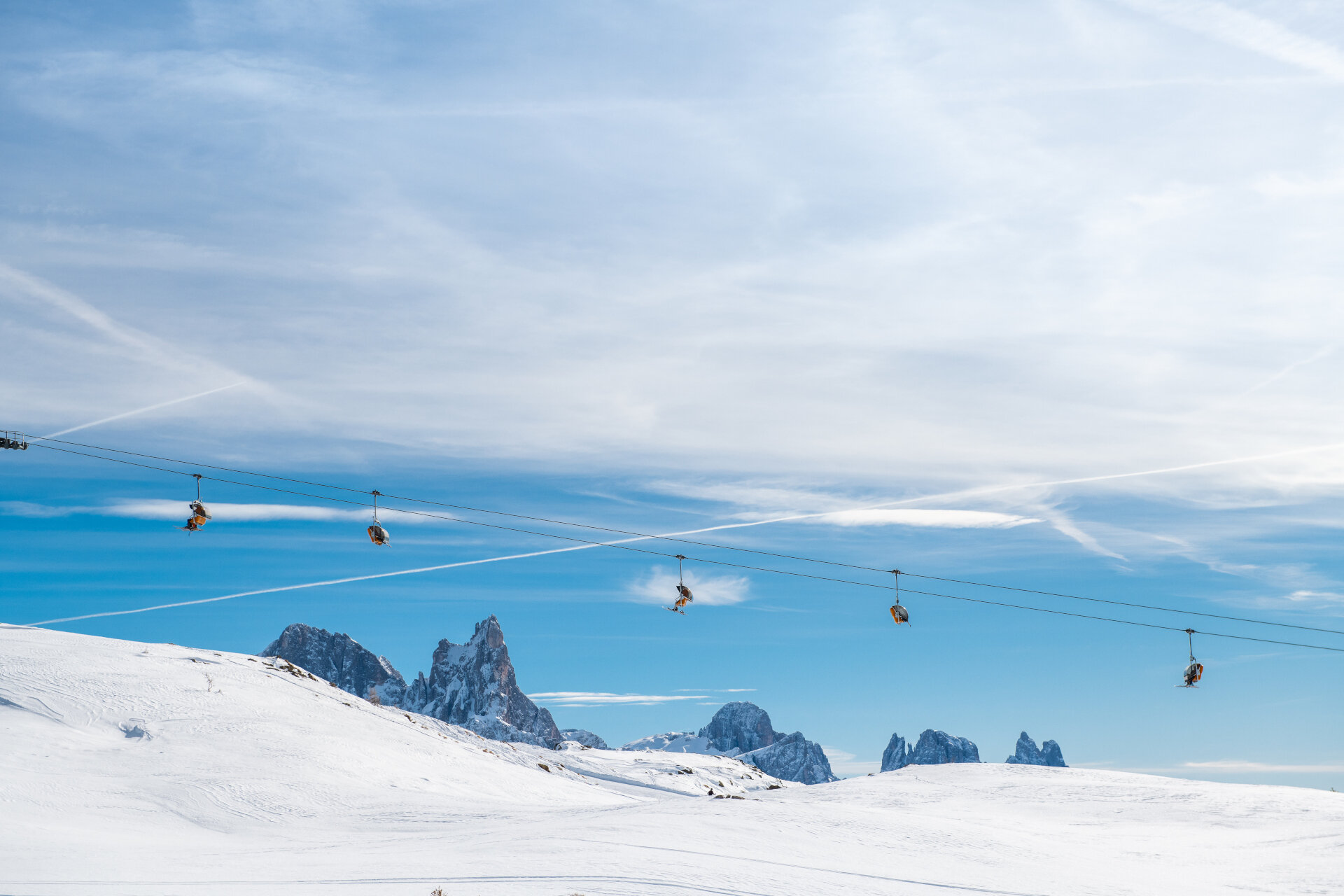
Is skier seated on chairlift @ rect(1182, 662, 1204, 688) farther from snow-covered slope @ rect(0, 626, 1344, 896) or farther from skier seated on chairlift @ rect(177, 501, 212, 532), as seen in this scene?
skier seated on chairlift @ rect(177, 501, 212, 532)

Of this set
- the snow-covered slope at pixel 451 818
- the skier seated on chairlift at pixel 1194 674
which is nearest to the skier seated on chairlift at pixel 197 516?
the snow-covered slope at pixel 451 818

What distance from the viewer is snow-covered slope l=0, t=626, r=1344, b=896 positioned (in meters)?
16.3

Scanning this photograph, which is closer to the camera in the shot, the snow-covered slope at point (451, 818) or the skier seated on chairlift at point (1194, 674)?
the snow-covered slope at point (451, 818)

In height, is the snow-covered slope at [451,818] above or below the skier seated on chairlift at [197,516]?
below

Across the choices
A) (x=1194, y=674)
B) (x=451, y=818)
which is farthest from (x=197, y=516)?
(x=1194, y=674)

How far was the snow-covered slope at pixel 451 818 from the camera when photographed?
16312 millimetres

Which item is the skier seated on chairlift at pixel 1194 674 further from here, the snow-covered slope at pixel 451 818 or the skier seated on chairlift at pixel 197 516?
the skier seated on chairlift at pixel 197 516

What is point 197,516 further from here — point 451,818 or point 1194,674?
point 1194,674

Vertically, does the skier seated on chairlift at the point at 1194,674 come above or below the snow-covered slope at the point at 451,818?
above

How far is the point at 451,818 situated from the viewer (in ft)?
75.3

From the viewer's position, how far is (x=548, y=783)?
35.4 meters

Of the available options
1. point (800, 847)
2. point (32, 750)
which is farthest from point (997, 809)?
point (32, 750)

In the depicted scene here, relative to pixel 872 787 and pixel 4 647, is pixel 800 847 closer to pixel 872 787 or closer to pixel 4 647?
pixel 872 787

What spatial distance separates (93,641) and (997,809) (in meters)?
32.4
